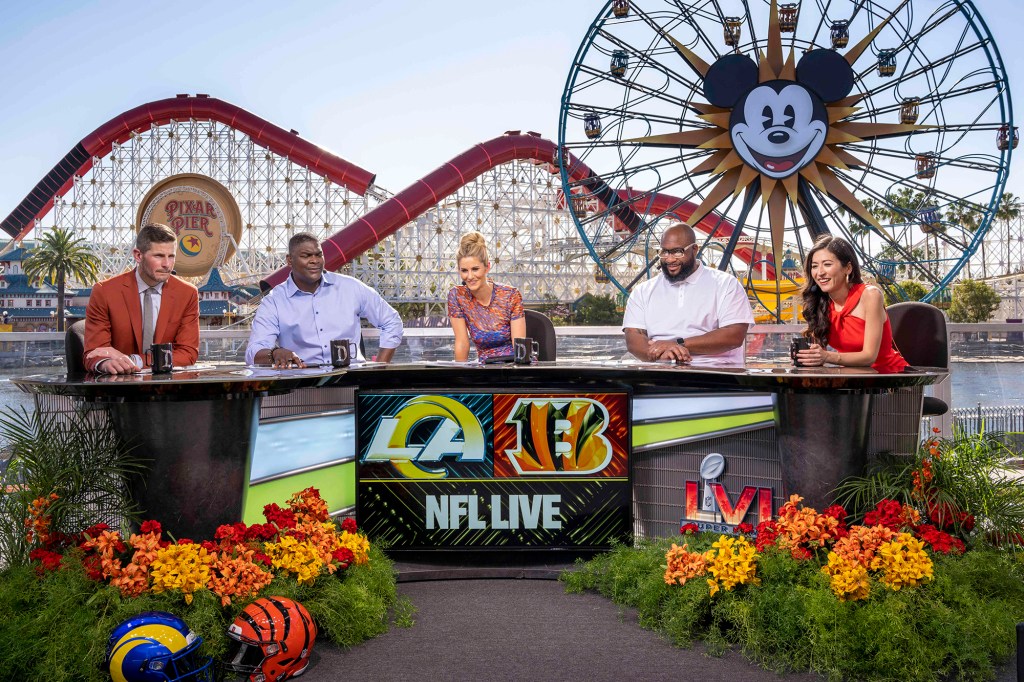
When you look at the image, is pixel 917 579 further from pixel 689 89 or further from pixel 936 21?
Answer: pixel 936 21

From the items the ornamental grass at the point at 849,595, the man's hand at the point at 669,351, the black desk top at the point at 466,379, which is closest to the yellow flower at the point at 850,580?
the ornamental grass at the point at 849,595

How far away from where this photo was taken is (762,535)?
3.48 meters

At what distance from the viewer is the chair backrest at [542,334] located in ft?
17.4

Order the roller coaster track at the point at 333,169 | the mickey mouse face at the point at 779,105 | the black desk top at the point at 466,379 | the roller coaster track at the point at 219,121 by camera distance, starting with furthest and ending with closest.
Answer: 1. the roller coaster track at the point at 219,121
2. the roller coaster track at the point at 333,169
3. the mickey mouse face at the point at 779,105
4. the black desk top at the point at 466,379

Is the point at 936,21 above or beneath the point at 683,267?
above

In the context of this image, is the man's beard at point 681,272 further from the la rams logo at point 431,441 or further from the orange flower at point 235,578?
the orange flower at point 235,578

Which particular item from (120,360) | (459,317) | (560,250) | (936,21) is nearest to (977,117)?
(936,21)

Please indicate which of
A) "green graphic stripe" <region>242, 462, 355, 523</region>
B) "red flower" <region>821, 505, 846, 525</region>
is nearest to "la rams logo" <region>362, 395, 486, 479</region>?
"green graphic stripe" <region>242, 462, 355, 523</region>

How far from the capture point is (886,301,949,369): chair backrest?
481cm

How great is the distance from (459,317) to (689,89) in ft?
34.8

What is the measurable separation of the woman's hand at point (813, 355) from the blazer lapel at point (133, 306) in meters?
3.06

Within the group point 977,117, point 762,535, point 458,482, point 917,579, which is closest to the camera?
point 917,579

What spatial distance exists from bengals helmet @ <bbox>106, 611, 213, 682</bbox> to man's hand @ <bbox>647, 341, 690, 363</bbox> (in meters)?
2.47

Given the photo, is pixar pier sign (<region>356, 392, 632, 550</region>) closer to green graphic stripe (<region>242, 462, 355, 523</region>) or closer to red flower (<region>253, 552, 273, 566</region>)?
green graphic stripe (<region>242, 462, 355, 523</region>)
